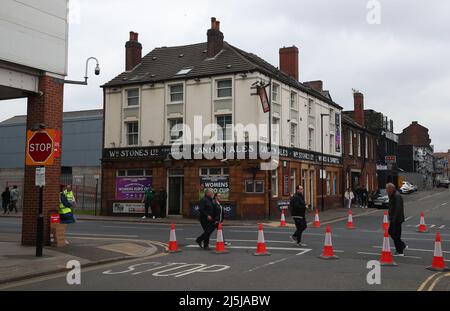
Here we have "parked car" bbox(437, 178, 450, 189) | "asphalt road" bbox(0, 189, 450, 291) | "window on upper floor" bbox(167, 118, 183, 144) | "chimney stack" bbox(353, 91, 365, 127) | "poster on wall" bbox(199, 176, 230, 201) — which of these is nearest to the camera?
"asphalt road" bbox(0, 189, 450, 291)

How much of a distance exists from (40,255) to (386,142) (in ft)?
171

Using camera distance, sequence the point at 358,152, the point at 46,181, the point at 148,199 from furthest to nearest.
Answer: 1. the point at 358,152
2. the point at 148,199
3. the point at 46,181

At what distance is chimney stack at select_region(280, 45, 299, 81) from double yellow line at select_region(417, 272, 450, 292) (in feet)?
92.1

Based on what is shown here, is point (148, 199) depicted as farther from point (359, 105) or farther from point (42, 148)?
point (359, 105)

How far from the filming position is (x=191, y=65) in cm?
3173

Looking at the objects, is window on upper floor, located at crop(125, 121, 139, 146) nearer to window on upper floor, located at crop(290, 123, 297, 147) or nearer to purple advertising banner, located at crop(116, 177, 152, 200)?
purple advertising banner, located at crop(116, 177, 152, 200)

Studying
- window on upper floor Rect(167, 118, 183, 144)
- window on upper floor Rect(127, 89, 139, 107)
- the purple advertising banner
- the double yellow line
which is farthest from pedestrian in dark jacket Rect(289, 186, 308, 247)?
window on upper floor Rect(127, 89, 139, 107)

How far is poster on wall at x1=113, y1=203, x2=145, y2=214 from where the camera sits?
1203 inches

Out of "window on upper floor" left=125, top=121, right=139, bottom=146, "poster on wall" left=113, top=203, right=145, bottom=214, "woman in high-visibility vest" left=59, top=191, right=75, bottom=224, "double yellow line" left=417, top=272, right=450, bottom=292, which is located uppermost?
"window on upper floor" left=125, top=121, right=139, bottom=146

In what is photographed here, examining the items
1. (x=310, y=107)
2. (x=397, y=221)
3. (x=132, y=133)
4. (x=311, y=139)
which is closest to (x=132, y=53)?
(x=132, y=133)

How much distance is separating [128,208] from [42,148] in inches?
763

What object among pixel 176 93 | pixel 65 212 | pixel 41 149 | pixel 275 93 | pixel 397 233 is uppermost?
pixel 176 93
